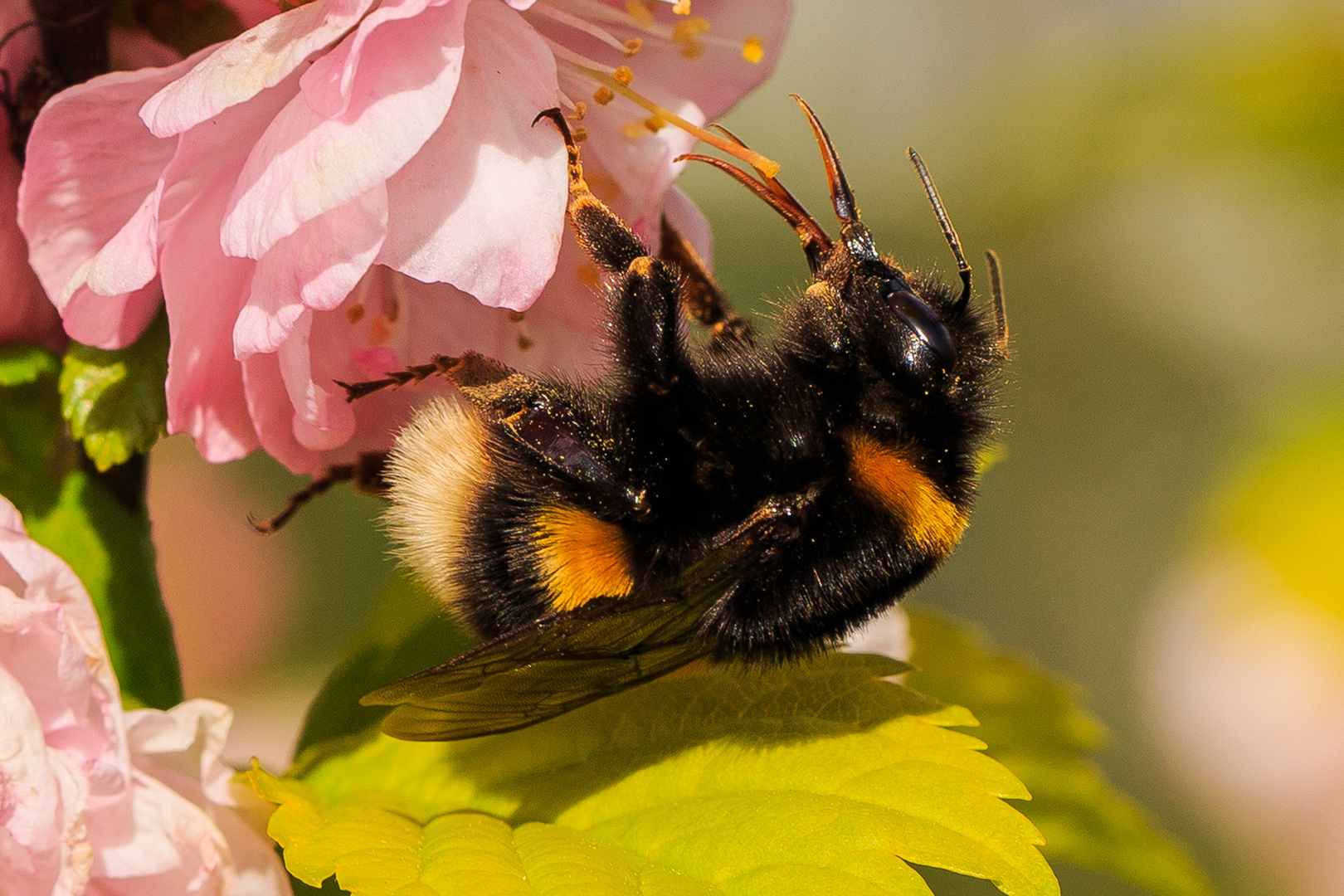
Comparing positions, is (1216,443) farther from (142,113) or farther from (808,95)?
(142,113)

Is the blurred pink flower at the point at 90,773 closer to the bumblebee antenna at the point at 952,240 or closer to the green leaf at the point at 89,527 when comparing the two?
the green leaf at the point at 89,527

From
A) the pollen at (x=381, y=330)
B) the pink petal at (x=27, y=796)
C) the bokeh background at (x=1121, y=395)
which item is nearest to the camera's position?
the pink petal at (x=27, y=796)

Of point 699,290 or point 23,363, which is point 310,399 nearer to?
point 23,363

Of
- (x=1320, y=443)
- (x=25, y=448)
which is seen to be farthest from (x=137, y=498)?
(x=1320, y=443)

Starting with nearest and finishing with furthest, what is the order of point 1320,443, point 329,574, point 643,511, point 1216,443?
point 643,511 < point 1320,443 < point 329,574 < point 1216,443

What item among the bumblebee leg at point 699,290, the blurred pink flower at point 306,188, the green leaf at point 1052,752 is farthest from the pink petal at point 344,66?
the green leaf at point 1052,752
